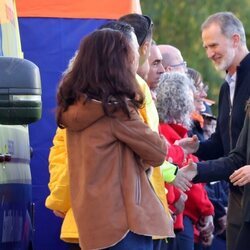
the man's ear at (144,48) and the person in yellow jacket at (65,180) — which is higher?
the man's ear at (144,48)

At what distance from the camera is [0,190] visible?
453 cm

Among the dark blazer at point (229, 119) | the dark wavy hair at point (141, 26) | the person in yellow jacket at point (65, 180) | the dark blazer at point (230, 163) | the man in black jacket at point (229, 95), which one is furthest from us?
the dark blazer at point (229, 119)

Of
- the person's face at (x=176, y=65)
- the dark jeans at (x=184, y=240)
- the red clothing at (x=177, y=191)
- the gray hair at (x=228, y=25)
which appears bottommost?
the dark jeans at (x=184, y=240)

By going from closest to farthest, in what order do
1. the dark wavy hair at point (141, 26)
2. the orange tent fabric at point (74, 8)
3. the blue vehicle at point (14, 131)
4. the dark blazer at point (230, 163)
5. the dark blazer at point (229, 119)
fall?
1. the blue vehicle at point (14, 131)
2. the dark wavy hair at point (141, 26)
3. the dark blazer at point (230, 163)
4. the dark blazer at point (229, 119)
5. the orange tent fabric at point (74, 8)

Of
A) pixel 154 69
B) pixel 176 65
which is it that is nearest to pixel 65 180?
pixel 154 69

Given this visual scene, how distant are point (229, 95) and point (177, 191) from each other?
2.51 ft

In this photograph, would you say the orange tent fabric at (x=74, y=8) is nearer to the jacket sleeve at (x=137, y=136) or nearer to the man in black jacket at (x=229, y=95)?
the man in black jacket at (x=229, y=95)

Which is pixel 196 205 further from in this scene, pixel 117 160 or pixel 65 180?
pixel 117 160

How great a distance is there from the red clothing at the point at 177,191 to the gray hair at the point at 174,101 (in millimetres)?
58

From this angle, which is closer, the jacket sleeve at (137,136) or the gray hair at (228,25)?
the jacket sleeve at (137,136)

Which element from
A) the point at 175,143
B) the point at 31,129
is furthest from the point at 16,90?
the point at 31,129

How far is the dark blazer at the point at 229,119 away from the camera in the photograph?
6.29 m

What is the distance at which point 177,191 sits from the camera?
6.26 m

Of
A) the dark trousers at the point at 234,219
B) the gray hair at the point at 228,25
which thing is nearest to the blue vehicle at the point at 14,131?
the dark trousers at the point at 234,219
